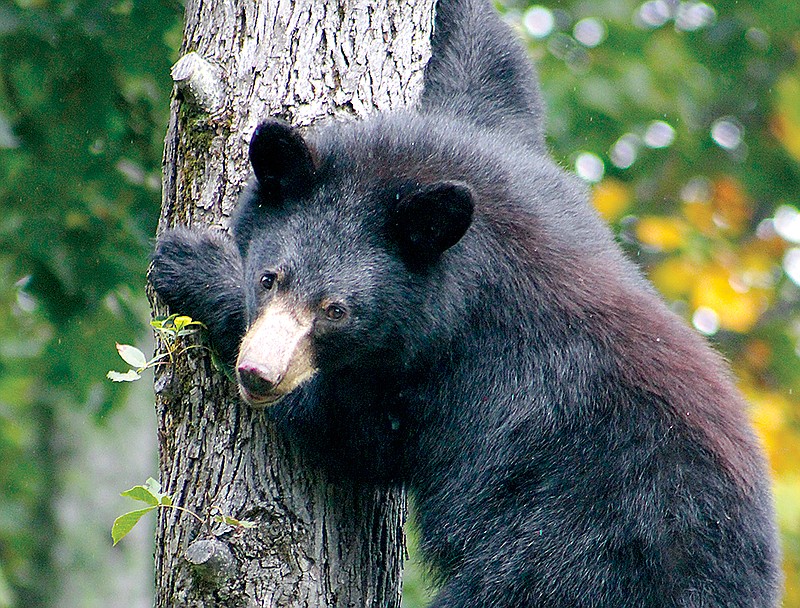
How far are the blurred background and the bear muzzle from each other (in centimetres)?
315

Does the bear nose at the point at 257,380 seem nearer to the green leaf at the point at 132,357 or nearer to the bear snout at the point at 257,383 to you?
the bear snout at the point at 257,383

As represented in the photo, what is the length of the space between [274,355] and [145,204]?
11.4 ft

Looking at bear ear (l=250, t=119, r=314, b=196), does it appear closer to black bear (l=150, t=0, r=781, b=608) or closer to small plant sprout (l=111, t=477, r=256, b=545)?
black bear (l=150, t=0, r=781, b=608)

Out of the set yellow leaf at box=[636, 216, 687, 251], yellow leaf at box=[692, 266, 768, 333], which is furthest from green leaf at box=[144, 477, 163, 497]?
yellow leaf at box=[692, 266, 768, 333]

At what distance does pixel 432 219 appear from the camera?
3730 mm

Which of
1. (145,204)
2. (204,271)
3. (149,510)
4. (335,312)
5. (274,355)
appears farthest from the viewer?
(145,204)

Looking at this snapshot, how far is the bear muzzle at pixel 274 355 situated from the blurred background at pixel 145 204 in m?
3.15

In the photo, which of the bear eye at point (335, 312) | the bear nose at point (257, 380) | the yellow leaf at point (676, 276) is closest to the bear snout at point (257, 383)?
A: the bear nose at point (257, 380)

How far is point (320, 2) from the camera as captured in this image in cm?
439

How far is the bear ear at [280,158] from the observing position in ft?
12.2

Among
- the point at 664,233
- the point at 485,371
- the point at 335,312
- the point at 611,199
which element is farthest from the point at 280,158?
the point at 611,199

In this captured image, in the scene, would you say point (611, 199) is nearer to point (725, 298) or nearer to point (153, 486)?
point (725, 298)

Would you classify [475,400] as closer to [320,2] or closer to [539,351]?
[539,351]

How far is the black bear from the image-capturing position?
3.82 metres
